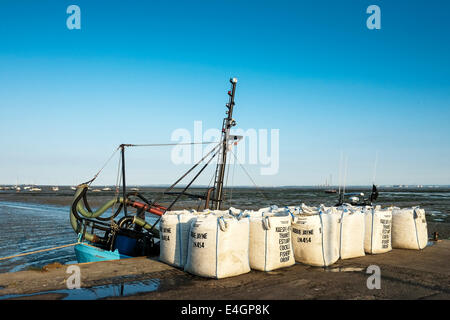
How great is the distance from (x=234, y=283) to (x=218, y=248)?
0.63 meters

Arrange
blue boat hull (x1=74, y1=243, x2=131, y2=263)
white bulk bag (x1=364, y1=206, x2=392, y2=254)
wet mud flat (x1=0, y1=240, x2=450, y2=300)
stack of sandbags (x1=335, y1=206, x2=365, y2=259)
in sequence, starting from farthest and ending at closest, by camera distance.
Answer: blue boat hull (x1=74, y1=243, x2=131, y2=263)
white bulk bag (x1=364, y1=206, x2=392, y2=254)
stack of sandbags (x1=335, y1=206, x2=365, y2=259)
wet mud flat (x1=0, y1=240, x2=450, y2=300)

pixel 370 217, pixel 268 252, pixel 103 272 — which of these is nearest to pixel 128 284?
pixel 103 272

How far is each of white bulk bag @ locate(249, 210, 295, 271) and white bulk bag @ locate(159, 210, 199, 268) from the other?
4.28 ft

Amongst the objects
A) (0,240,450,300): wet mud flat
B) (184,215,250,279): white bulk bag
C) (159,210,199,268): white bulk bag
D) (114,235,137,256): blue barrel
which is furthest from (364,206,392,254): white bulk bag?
(114,235,137,256): blue barrel

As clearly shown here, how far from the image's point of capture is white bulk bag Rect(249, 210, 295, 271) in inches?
251

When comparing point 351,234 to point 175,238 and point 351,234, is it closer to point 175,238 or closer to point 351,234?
point 351,234

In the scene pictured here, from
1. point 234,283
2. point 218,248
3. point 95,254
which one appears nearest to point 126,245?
point 95,254

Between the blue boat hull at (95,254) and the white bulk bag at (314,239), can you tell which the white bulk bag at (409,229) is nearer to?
the white bulk bag at (314,239)

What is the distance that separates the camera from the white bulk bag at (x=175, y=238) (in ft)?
22.1

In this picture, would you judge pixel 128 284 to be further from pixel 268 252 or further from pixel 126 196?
pixel 126 196

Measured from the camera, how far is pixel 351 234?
7.71 metres

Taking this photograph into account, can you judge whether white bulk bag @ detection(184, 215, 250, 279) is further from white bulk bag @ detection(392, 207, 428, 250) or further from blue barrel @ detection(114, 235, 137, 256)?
white bulk bag @ detection(392, 207, 428, 250)

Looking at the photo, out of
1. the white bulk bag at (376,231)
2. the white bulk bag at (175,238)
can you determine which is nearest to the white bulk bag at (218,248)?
the white bulk bag at (175,238)
